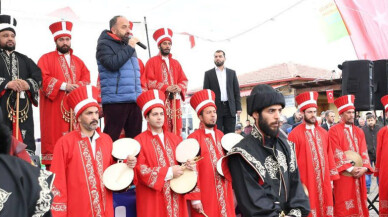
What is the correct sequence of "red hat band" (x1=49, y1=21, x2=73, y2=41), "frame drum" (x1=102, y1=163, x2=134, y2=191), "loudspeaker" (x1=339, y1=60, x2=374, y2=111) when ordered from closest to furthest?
1. "frame drum" (x1=102, y1=163, x2=134, y2=191)
2. "red hat band" (x1=49, y1=21, x2=73, y2=41)
3. "loudspeaker" (x1=339, y1=60, x2=374, y2=111)

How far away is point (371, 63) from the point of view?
296 inches

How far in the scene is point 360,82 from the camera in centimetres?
753

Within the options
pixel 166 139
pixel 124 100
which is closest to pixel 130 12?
pixel 124 100

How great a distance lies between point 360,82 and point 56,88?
4999 mm

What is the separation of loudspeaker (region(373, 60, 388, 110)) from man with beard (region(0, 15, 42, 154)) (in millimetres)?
5792

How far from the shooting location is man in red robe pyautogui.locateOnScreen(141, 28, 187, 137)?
609cm

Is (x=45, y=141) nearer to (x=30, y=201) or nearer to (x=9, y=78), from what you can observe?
(x=9, y=78)

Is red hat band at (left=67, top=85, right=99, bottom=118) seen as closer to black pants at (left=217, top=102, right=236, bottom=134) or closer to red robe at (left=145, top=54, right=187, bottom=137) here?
red robe at (left=145, top=54, right=187, bottom=137)

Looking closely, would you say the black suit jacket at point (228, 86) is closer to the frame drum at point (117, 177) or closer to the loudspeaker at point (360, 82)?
the loudspeaker at point (360, 82)

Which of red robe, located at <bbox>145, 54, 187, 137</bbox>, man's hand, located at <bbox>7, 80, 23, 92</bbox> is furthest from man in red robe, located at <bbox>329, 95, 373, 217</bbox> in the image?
man's hand, located at <bbox>7, 80, 23, 92</bbox>

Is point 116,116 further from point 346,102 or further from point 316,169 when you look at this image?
point 346,102

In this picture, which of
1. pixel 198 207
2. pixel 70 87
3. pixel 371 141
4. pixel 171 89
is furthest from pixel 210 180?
pixel 371 141

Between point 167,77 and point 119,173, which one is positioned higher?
point 167,77

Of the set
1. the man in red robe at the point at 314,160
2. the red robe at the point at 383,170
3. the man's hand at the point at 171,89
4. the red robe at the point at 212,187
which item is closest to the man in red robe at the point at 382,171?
the red robe at the point at 383,170
